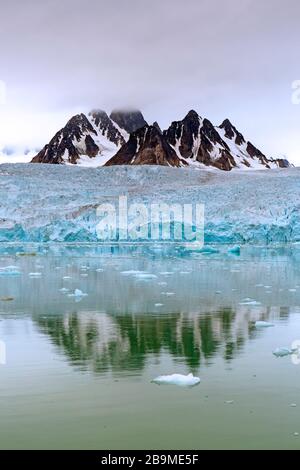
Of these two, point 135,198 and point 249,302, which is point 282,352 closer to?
point 249,302

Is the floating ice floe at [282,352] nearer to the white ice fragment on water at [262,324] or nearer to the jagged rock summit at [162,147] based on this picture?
the white ice fragment on water at [262,324]

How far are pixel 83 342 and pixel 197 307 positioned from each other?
340cm

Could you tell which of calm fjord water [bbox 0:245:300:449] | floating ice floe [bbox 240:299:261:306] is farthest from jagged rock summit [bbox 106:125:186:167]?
calm fjord water [bbox 0:245:300:449]

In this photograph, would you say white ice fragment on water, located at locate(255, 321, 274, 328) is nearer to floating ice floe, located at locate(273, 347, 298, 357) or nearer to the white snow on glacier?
floating ice floe, located at locate(273, 347, 298, 357)

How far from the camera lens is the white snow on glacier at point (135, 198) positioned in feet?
115

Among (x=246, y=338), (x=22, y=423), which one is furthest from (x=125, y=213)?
(x=22, y=423)

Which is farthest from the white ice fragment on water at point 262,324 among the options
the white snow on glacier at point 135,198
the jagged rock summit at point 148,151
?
the jagged rock summit at point 148,151

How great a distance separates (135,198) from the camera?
1597 inches

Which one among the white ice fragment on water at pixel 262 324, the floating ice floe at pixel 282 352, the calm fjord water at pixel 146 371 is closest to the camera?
the calm fjord water at pixel 146 371

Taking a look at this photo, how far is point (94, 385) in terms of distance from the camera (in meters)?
5.00

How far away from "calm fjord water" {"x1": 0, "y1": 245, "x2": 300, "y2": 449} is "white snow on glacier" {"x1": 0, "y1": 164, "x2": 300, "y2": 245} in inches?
952

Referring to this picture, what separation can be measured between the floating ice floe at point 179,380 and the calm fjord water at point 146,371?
8cm

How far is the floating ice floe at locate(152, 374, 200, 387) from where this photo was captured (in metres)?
4.99

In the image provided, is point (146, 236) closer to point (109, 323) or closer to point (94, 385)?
point (109, 323)
